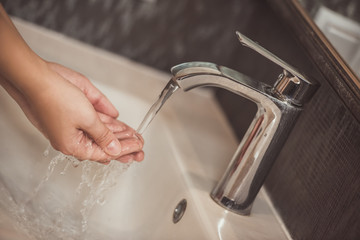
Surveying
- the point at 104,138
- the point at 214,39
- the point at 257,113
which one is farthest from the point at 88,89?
the point at 214,39

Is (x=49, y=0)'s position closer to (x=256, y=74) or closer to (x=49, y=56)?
(x=49, y=56)

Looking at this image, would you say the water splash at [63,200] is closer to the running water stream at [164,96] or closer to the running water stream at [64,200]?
the running water stream at [64,200]

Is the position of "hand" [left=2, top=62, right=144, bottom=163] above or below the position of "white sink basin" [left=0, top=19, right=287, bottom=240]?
above

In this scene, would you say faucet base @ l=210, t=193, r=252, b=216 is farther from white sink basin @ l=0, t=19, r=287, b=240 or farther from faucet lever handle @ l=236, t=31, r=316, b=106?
faucet lever handle @ l=236, t=31, r=316, b=106

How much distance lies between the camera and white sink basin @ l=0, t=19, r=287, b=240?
0.66 m

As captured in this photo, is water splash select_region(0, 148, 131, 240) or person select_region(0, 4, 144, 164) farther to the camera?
water splash select_region(0, 148, 131, 240)

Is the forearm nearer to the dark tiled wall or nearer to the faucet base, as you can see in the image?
the faucet base

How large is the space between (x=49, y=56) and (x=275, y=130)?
0.55 meters

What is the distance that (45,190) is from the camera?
76cm

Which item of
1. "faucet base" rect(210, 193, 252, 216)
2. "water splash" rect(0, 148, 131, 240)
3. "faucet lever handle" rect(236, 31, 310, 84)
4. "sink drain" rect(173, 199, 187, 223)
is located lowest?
"water splash" rect(0, 148, 131, 240)

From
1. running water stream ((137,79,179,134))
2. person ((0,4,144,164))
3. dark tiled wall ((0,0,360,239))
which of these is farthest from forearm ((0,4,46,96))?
dark tiled wall ((0,0,360,239))

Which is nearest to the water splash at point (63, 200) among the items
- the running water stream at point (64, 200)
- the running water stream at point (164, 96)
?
the running water stream at point (64, 200)

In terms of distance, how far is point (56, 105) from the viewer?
1.87 feet

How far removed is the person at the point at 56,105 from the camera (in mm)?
536
